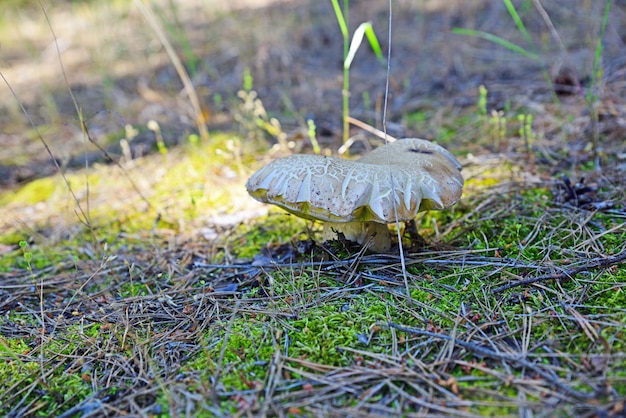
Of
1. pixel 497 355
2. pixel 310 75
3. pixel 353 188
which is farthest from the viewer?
pixel 310 75

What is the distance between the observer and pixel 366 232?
238 centimetres

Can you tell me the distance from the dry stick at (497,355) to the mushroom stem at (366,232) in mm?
584

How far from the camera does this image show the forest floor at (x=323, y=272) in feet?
5.30

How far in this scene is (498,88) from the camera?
4777mm

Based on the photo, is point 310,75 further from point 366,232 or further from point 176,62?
point 366,232

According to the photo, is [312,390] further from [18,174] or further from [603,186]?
[18,174]

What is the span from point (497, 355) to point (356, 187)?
0.86 meters

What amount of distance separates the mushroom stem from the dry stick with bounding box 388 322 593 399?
584mm

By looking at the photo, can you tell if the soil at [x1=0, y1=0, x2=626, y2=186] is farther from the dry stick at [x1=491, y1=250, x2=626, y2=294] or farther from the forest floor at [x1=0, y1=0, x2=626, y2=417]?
the dry stick at [x1=491, y1=250, x2=626, y2=294]

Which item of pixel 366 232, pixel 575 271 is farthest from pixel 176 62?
pixel 575 271

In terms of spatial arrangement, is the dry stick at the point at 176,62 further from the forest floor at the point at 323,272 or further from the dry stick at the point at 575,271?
the dry stick at the point at 575,271

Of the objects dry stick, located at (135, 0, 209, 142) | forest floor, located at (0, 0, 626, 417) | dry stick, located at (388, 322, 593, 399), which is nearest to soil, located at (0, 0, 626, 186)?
forest floor, located at (0, 0, 626, 417)

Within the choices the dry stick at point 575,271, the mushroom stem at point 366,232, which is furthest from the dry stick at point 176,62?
the dry stick at point 575,271

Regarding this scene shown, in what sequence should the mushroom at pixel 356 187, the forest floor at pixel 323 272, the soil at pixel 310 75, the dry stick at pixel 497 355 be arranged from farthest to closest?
1. the soil at pixel 310 75
2. the mushroom at pixel 356 187
3. the forest floor at pixel 323 272
4. the dry stick at pixel 497 355
